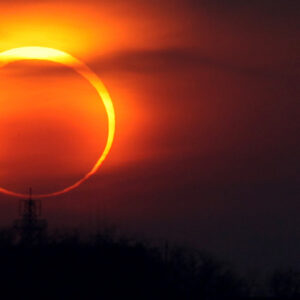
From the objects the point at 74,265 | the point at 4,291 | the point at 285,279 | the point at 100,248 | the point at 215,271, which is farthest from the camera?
the point at 285,279

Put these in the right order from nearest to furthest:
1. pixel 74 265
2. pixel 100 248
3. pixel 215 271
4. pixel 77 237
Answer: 1. pixel 74 265
2. pixel 100 248
3. pixel 77 237
4. pixel 215 271

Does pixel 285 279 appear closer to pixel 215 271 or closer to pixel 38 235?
pixel 215 271

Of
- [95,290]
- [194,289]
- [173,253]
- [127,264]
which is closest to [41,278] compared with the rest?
[95,290]

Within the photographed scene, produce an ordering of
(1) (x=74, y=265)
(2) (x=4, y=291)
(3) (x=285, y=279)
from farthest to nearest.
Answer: (3) (x=285, y=279) < (1) (x=74, y=265) < (2) (x=4, y=291)

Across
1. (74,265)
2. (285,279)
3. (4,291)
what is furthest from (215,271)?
(4,291)

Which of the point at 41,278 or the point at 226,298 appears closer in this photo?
the point at 41,278

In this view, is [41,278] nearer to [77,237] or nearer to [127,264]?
[127,264]
